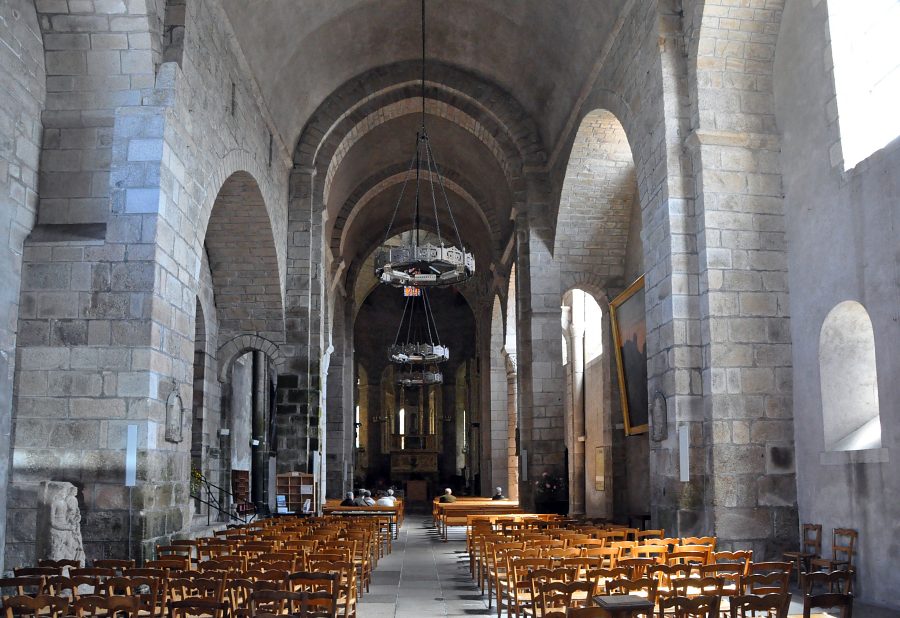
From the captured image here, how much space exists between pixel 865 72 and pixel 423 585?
774 centimetres

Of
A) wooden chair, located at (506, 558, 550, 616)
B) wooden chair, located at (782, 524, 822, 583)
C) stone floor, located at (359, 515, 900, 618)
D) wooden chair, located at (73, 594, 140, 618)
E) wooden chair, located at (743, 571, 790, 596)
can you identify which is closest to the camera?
wooden chair, located at (73, 594, 140, 618)

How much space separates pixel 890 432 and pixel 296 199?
1346 centimetres

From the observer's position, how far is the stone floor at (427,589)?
8.38 meters

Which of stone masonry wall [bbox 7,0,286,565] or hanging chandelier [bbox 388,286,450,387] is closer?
stone masonry wall [bbox 7,0,286,565]

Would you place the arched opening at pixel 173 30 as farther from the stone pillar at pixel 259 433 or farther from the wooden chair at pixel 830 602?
the stone pillar at pixel 259 433

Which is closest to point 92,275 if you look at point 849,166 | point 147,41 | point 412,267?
point 147,41

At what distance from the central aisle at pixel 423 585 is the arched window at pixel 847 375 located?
4227 mm

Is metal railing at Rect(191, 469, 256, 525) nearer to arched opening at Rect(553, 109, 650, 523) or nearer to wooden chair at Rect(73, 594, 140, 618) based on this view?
arched opening at Rect(553, 109, 650, 523)

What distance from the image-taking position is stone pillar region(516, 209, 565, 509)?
59.1ft

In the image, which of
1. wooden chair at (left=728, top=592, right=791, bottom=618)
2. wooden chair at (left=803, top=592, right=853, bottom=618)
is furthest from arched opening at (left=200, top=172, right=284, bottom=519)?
wooden chair at (left=803, top=592, right=853, bottom=618)

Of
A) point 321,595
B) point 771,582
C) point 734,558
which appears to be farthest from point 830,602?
point 321,595

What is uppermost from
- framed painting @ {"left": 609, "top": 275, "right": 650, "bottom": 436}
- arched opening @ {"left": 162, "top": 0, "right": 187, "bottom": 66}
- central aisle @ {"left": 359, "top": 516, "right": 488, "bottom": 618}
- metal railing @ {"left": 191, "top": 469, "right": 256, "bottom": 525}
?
arched opening @ {"left": 162, "top": 0, "right": 187, "bottom": 66}

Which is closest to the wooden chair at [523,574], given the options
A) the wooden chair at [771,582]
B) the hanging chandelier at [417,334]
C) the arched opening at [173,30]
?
the wooden chair at [771,582]

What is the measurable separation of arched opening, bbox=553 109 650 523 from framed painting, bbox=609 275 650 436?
1643 mm
